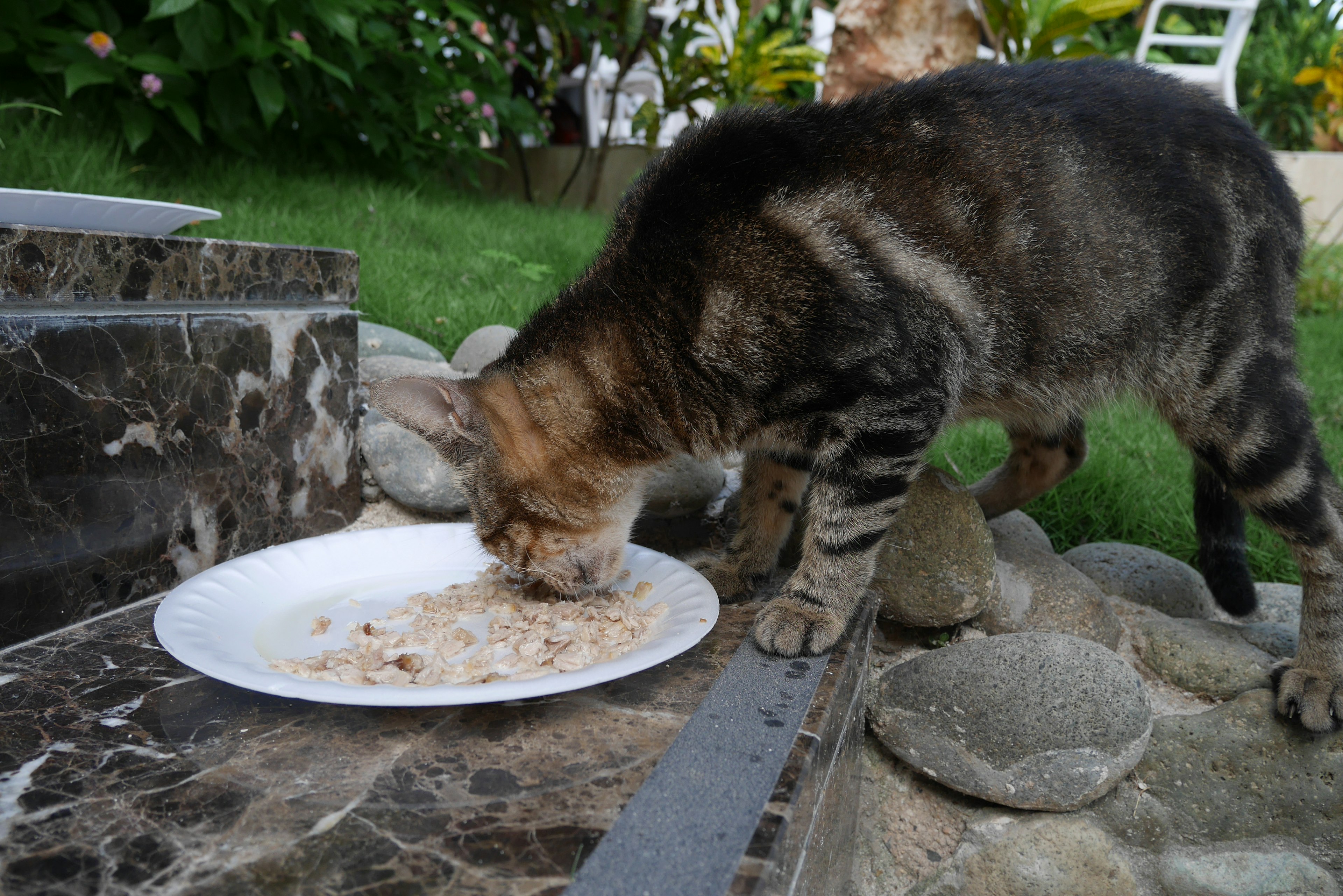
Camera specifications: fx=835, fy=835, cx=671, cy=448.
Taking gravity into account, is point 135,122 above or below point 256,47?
below

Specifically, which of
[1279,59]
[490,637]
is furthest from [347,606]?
[1279,59]

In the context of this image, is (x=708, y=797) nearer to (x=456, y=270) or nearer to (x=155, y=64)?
(x=456, y=270)

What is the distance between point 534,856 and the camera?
3.96 ft

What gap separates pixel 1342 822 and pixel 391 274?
3.91 m

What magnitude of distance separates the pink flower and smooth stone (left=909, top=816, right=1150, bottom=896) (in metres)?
4.26

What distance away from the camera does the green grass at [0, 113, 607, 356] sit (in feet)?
12.0

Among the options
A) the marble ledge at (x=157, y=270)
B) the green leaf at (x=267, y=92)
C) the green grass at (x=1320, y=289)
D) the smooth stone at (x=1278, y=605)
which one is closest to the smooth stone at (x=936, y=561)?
the smooth stone at (x=1278, y=605)

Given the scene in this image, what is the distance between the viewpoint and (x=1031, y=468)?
9.54 feet

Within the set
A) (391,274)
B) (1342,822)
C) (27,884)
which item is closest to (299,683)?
(27,884)

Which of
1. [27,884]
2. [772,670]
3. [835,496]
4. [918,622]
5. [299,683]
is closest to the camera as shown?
[27,884]

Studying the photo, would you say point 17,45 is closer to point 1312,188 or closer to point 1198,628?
point 1198,628

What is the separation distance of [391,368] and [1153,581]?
283cm

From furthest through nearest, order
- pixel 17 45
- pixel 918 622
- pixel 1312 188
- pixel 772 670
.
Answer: pixel 1312 188 → pixel 17 45 → pixel 918 622 → pixel 772 670

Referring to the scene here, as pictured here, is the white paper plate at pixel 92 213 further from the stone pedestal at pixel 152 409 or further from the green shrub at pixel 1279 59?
the green shrub at pixel 1279 59
